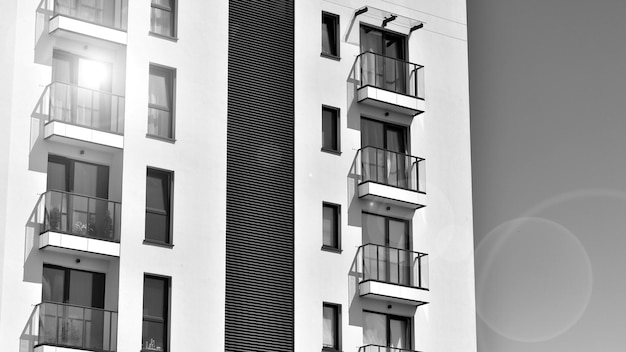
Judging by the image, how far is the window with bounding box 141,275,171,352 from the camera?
117 feet

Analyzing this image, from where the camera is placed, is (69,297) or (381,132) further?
(381,132)

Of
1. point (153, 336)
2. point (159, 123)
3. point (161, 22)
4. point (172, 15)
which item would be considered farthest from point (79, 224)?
point (172, 15)

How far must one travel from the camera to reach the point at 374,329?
133 feet

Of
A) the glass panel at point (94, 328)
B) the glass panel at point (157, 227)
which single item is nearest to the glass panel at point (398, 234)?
the glass panel at point (157, 227)

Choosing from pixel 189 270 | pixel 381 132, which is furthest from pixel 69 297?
pixel 381 132

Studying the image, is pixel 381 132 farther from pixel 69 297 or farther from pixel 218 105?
Result: pixel 69 297

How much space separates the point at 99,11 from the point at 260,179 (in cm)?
684

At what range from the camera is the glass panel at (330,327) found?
3947cm

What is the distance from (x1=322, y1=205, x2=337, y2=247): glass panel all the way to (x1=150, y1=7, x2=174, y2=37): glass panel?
7226 mm

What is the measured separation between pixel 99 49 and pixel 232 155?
200 inches

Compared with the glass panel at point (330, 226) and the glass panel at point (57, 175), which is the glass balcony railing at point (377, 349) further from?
the glass panel at point (57, 175)

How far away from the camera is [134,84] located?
3709cm

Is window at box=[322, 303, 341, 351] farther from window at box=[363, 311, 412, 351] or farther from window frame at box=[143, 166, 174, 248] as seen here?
window frame at box=[143, 166, 174, 248]

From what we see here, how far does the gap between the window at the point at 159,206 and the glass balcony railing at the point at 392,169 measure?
6.96 metres
